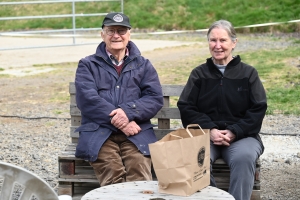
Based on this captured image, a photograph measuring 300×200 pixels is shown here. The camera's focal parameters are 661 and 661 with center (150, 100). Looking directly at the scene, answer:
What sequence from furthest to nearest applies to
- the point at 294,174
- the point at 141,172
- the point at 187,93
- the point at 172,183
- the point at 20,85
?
the point at 20,85, the point at 294,174, the point at 187,93, the point at 141,172, the point at 172,183

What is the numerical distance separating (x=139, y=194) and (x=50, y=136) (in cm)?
437

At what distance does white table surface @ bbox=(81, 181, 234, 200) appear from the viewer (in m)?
3.71

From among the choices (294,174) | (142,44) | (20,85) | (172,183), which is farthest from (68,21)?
(172,183)

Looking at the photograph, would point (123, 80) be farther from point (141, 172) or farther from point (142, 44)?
point (142, 44)

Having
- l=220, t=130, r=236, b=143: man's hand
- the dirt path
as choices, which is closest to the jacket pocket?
l=220, t=130, r=236, b=143: man's hand

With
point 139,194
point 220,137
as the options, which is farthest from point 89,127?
point 139,194

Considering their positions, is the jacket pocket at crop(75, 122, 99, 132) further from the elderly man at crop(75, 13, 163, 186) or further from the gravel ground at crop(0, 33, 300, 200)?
the gravel ground at crop(0, 33, 300, 200)

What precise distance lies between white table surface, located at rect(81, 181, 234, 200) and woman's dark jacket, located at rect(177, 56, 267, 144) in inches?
38.0

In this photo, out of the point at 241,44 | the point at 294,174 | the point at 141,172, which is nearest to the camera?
the point at 141,172

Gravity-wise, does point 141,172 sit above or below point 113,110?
below

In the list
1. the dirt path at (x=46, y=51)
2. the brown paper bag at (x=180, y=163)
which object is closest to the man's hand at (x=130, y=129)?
the brown paper bag at (x=180, y=163)

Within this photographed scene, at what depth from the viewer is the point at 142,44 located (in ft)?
58.4

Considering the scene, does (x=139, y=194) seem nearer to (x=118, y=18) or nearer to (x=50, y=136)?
(x=118, y=18)

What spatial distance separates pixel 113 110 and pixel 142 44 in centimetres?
1310
